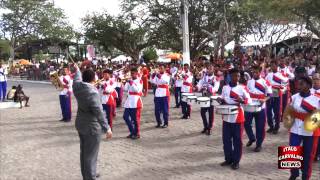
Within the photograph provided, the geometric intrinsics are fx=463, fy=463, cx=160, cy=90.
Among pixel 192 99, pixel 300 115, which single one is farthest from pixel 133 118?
pixel 300 115

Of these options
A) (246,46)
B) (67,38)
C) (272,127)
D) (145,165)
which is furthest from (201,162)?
(67,38)

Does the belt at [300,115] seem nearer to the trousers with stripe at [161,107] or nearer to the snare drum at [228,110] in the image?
the snare drum at [228,110]

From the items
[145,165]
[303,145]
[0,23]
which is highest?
[0,23]

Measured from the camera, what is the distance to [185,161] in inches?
343

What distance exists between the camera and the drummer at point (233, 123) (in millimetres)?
7988

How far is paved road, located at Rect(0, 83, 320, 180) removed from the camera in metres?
7.92

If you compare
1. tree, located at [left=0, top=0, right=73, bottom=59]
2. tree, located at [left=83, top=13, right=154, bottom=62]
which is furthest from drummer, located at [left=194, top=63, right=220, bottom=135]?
tree, located at [left=0, top=0, right=73, bottom=59]

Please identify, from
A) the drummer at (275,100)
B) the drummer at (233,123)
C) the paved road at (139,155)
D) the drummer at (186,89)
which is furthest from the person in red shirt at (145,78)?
the drummer at (233,123)

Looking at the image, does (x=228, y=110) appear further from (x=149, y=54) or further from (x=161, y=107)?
(x=149, y=54)

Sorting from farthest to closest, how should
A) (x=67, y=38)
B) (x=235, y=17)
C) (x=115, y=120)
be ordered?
(x=67, y=38) < (x=235, y=17) < (x=115, y=120)

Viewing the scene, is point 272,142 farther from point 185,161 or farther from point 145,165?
point 145,165

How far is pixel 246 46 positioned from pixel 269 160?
2621 centimetres

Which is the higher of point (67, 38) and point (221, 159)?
point (67, 38)

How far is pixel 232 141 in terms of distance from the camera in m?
8.33
